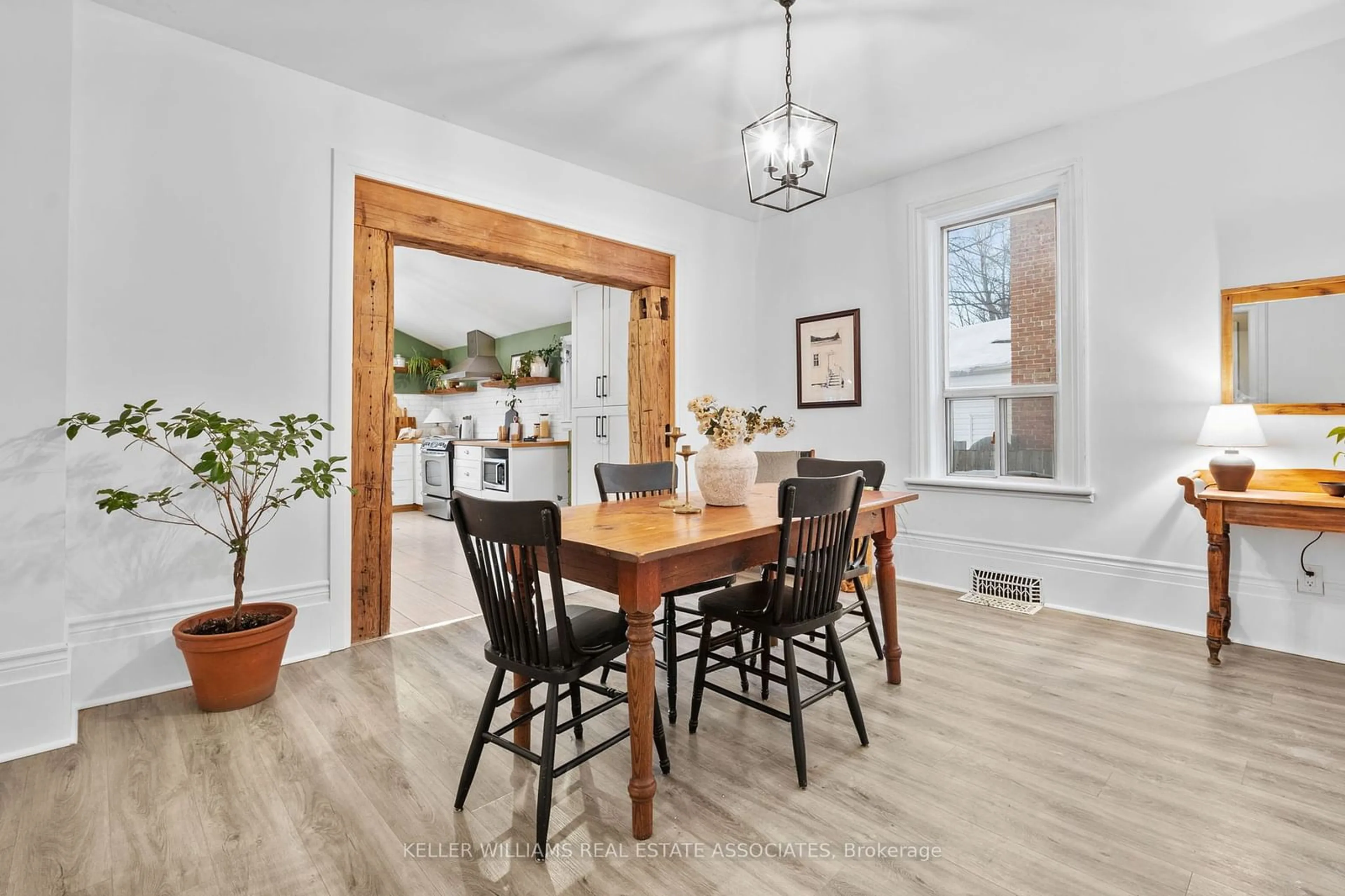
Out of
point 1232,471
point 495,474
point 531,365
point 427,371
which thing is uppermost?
point 427,371

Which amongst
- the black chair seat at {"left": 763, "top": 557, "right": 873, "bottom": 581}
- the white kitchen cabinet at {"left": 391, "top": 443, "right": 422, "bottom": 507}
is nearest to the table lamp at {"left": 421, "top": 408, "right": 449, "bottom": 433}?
the white kitchen cabinet at {"left": 391, "top": 443, "right": 422, "bottom": 507}

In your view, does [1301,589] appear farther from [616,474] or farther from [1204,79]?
[616,474]

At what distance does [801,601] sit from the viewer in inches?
80.0

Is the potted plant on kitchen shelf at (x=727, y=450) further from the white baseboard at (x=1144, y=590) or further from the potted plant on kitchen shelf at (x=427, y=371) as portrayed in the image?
the potted plant on kitchen shelf at (x=427, y=371)

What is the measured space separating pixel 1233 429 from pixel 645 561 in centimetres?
299

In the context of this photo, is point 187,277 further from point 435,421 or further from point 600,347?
point 435,421

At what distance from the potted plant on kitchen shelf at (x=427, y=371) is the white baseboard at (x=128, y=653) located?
6.72 m

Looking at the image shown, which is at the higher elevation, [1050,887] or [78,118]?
[78,118]

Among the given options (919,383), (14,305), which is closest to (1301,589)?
(919,383)

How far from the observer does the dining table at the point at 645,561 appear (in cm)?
168

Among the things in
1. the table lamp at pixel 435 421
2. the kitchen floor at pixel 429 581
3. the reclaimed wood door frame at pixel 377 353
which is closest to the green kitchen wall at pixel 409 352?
the table lamp at pixel 435 421

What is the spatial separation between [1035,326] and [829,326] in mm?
1396

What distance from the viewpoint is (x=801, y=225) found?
195 inches

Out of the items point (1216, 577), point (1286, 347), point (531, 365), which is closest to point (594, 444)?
point (531, 365)
